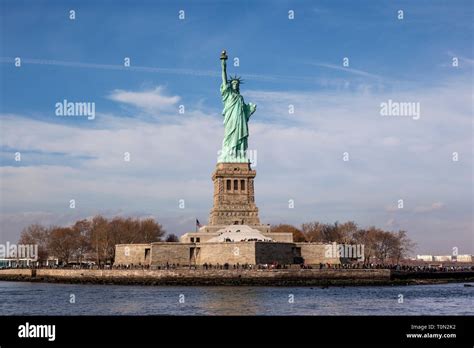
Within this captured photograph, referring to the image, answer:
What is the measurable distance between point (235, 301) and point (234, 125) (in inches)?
1364

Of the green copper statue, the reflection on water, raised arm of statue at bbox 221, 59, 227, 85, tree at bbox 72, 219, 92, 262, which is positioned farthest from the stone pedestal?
tree at bbox 72, 219, 92, 262

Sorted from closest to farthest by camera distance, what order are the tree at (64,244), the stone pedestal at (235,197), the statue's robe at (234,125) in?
the stone pedestal at (235,197) < the statue's robe at (234,125) < the tree at (64,244)

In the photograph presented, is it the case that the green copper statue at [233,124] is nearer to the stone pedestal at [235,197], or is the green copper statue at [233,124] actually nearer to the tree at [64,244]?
the stone pedestal at [235,197]

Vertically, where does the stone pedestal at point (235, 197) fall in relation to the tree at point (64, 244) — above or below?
above

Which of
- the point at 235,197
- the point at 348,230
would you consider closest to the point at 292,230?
the point at 348,230

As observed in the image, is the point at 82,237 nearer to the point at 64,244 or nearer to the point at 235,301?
the point at 64,244

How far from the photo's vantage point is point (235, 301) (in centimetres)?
4244

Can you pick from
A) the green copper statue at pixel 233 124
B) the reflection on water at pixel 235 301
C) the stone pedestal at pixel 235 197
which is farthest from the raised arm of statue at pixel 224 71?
the reflection on water at pixel 235 301

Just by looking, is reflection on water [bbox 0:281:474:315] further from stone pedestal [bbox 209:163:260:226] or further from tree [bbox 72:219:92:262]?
tree [bbox 72:219:92:262]

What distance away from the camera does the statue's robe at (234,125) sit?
74.4 meters

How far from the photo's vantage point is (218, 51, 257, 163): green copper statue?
244 feet

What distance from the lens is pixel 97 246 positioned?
8644 cm
